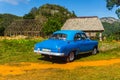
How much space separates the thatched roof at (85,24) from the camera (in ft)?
206

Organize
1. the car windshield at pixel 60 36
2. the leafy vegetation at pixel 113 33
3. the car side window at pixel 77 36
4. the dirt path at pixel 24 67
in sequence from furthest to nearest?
the leafy vegetation at pixel 113 33 → the car side window at pixel 77 36 → the car windshield at pixel 60 36 → the dirt path at pixel 24 67

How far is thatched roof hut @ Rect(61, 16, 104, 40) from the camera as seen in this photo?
6266cm

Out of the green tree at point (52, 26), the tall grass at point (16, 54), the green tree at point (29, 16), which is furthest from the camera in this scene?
the green tree at point (29, 16)

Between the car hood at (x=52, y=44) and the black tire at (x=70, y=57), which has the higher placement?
the car hood at (x=52, y=44)

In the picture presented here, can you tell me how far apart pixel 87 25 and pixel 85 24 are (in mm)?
839

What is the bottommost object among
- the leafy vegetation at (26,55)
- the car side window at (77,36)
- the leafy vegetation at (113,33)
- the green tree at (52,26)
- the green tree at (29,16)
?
the leafy vegetation at (26,55)

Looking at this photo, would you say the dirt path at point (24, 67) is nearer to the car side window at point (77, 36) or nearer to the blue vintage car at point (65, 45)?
the blue vintage car at point (65, 45)

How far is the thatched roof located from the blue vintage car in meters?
46.8

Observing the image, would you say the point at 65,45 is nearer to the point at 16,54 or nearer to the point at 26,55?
the point at 26,55

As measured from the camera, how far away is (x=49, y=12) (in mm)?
109875

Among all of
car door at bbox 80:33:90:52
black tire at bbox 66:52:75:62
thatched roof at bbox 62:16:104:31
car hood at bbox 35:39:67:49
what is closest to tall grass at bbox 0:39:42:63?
car hood at bbox 35:39:67:49

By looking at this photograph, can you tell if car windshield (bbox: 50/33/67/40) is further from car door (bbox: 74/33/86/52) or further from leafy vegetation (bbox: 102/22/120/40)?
leafy vegetation (bbox: 102/22/120/40)

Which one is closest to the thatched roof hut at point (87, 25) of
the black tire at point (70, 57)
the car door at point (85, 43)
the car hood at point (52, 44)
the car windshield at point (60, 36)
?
the car door at point (85, 43)

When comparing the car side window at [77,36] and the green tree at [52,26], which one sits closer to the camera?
the car side window at [77,36]
